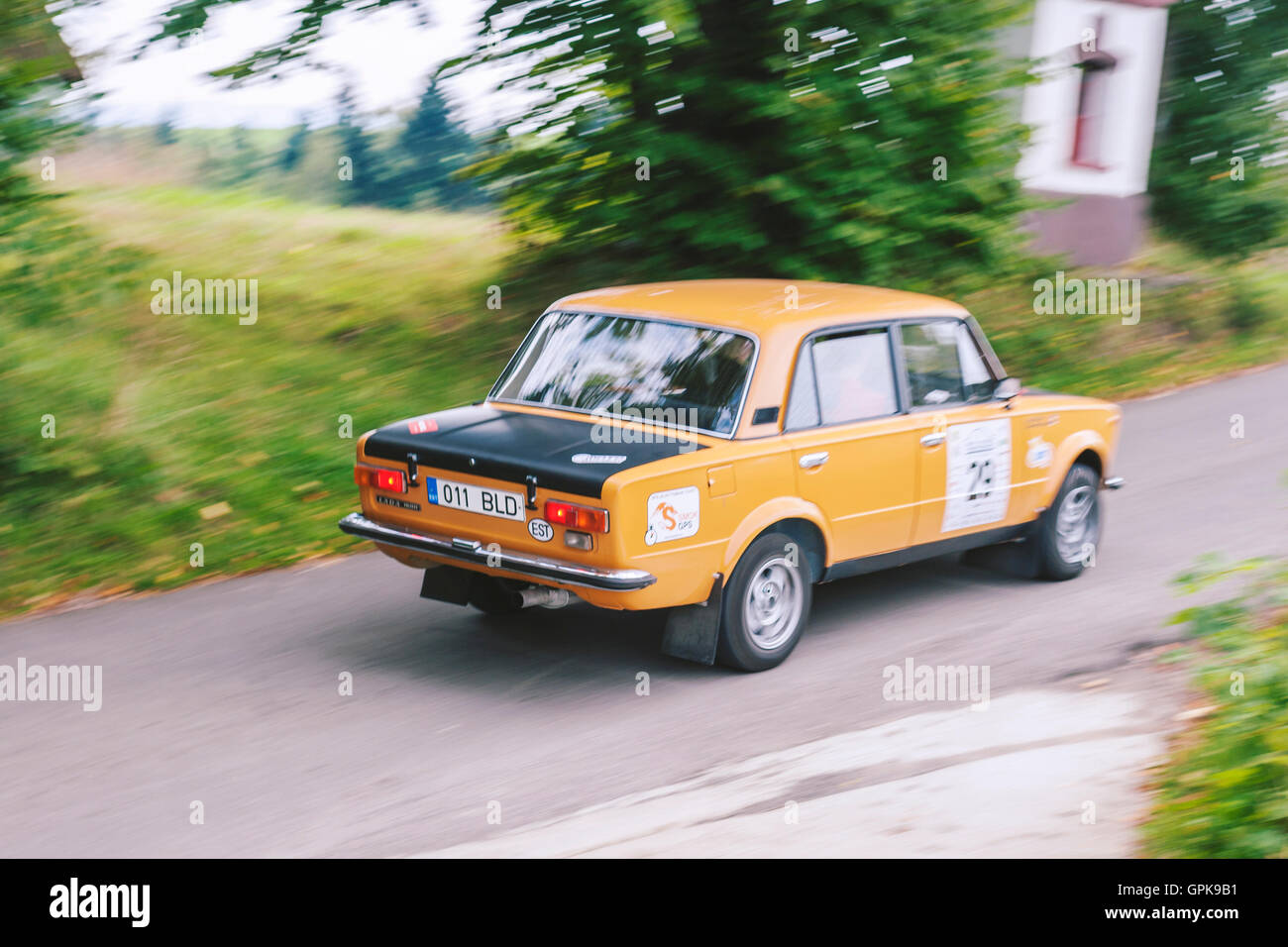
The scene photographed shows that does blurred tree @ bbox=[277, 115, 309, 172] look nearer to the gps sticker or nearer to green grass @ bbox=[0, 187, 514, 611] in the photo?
green grass @ bbox=[0, 187, 514, 611]

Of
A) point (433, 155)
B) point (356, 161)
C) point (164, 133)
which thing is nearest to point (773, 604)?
point (433, 155)

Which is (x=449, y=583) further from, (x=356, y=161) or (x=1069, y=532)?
(x=356, y=161)

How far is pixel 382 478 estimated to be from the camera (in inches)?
276

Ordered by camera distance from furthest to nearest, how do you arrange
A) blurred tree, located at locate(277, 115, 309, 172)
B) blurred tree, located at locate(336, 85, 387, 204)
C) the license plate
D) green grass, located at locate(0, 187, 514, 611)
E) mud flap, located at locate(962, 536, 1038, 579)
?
blurred tree, located at locate(277, 115, 309, 172) → blurred tree, located at locate(336, 85, 387, 204) → green grass, located at locate(0, 187, 514, 611) → mud flap, located at locate(962, 536, 1038, 579) → the license plate

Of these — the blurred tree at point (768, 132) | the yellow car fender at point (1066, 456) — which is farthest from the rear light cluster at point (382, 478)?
the blurred tree at point (768, 132)

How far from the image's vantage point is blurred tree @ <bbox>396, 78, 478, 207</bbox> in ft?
42.0

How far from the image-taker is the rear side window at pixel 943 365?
7668 millimetres

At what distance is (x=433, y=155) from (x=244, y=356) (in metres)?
2.89

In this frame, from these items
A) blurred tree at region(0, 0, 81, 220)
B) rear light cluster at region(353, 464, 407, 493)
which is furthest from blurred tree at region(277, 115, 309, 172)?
rear light cluster at region(353, 464, 407, 493)

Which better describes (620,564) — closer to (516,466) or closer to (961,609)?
(516,466)

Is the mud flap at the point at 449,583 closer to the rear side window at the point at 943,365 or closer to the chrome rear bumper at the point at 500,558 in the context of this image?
the chrome rear bumper at the point at 500,558

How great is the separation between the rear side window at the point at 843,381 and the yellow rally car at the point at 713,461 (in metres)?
0.01

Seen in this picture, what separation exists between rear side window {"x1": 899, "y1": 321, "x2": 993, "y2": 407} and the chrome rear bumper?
225cm

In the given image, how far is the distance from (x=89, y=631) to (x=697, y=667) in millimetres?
3405
